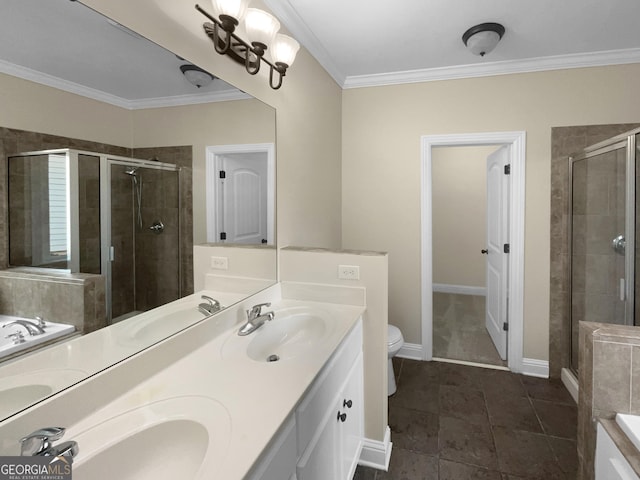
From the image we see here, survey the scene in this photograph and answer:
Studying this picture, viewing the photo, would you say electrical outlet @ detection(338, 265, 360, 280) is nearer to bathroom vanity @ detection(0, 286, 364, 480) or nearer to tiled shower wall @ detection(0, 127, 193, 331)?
bathroom vanity @ detection(0, 286, 364, 480)

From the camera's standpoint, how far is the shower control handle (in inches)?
47.8

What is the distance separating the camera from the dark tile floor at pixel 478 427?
180 centimetres

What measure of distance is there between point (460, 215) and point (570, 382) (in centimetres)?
308

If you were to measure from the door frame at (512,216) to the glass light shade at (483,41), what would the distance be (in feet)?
2.24

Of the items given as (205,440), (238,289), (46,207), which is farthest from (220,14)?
(205,440)

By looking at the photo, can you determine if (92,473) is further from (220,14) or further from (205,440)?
(220,14)

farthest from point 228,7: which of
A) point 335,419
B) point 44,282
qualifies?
point 335,419

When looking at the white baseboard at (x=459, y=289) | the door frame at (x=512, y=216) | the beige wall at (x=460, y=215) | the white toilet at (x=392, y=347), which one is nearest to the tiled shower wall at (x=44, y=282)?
the white toilet at (x=392, y=347)

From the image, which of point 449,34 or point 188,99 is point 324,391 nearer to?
point 188,99

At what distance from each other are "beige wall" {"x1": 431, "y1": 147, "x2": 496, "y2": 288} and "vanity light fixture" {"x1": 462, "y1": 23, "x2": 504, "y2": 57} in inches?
115

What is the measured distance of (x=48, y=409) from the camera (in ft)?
2.70

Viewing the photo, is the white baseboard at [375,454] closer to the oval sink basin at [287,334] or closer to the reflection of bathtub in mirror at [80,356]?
the oval sink basin at [287,334]

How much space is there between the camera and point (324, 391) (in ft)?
4.06

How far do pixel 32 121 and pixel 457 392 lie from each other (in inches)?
110
